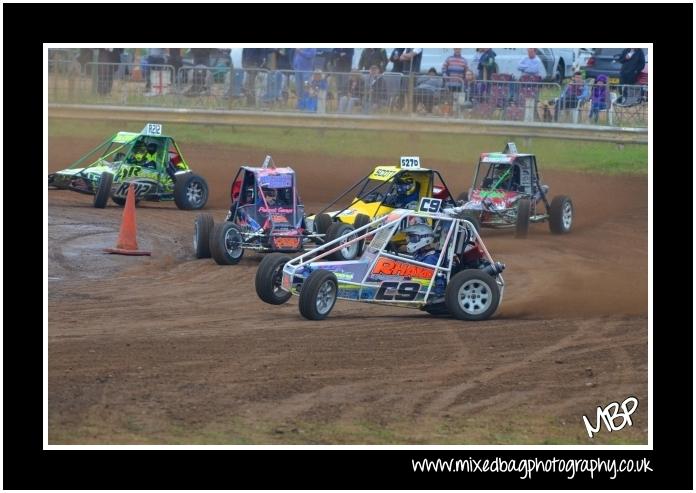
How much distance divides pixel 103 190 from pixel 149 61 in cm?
679

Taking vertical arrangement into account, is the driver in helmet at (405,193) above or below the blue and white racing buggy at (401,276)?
above

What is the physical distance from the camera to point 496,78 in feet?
84.4

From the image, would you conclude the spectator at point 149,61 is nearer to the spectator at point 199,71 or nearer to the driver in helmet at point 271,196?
the spectator at point 199,71

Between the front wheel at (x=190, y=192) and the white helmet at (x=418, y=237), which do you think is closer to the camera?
the white helmet at (x=418, y=237)

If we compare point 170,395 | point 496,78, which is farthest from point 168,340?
point 496,78

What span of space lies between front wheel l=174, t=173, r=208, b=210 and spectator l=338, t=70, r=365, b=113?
589cm

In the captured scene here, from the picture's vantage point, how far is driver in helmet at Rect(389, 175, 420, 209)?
61.9ft

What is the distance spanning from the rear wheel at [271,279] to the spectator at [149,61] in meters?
14.4

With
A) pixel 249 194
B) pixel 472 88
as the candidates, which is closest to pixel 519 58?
pixel 472 88

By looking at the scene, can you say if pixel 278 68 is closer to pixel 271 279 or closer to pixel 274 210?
pixel 274 210

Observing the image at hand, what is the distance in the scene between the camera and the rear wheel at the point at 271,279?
1291cm

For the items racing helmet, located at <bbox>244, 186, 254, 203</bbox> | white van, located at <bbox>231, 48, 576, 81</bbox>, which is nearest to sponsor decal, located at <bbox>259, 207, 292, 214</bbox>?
racing helmet, located at <bbox>244, 186, 254, 203</bbox>

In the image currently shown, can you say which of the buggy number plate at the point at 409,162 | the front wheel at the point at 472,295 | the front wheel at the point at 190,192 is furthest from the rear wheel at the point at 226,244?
the front wheel at the point at 190,192

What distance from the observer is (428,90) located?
86.9ft
